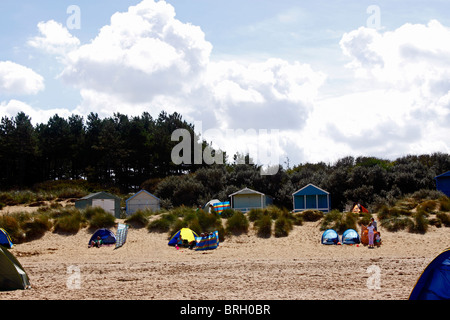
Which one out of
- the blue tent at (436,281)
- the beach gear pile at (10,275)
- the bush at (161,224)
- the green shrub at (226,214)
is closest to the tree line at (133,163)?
the green shrub at (226,214)

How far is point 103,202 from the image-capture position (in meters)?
32.1

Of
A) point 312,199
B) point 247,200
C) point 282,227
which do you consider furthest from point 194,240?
point 312,199

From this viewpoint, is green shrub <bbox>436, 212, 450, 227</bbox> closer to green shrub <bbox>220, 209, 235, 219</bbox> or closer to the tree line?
green shrub <bbox>220, 209, 235, 219</bbox>

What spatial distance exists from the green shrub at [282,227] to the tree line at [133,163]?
14.7 metres

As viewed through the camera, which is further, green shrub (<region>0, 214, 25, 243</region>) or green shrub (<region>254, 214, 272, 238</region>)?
green shrub (<region>254, 214, 272, 238</region>)

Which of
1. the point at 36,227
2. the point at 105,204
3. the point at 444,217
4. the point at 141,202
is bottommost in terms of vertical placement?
the point at 36,227

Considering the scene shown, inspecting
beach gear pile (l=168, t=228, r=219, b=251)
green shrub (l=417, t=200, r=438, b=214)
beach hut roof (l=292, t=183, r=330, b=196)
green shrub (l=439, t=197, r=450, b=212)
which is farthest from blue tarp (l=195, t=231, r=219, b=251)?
beach hut roof (l=292, t=183, r=330, b=196)

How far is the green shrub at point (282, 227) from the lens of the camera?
73.0 ft

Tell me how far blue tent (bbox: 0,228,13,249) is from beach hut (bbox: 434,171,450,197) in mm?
26140

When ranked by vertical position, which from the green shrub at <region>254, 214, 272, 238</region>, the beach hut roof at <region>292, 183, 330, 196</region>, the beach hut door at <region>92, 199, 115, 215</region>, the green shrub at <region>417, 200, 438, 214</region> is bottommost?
the green shrub at <region>254, 214, 272, 238</region>

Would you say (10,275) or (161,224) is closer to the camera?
(10,275)

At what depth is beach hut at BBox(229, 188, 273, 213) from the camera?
110 ft

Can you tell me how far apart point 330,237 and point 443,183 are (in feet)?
50.3

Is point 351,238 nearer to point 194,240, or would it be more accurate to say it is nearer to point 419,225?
point 419,225
